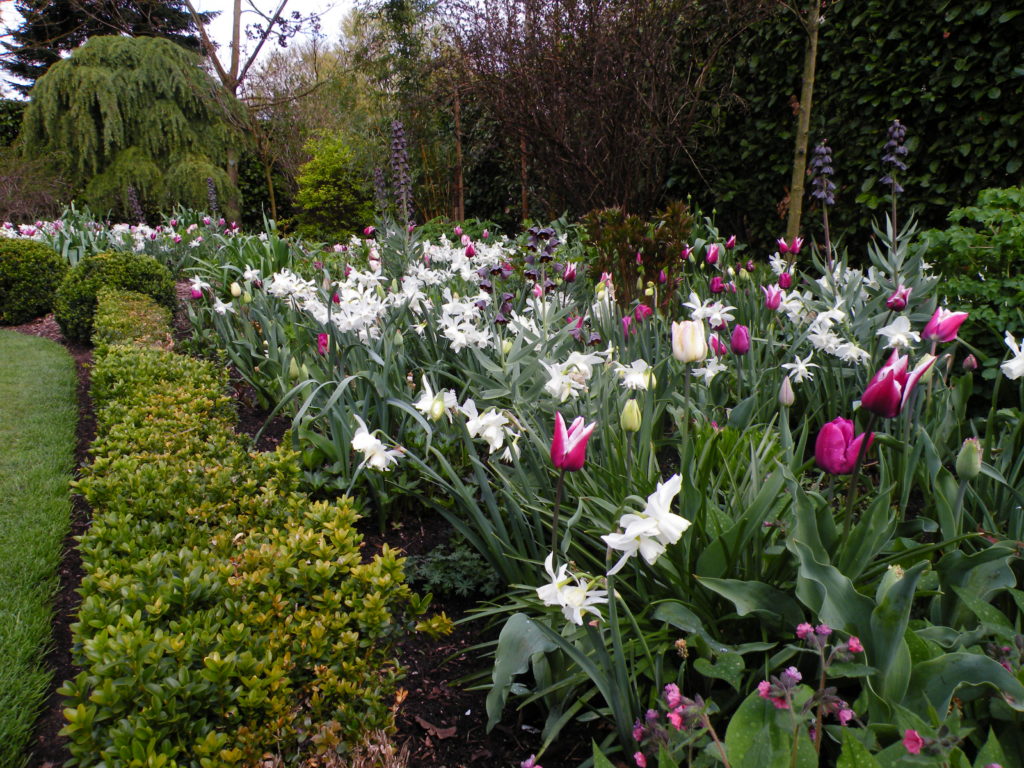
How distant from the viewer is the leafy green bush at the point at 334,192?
13648 millimetres

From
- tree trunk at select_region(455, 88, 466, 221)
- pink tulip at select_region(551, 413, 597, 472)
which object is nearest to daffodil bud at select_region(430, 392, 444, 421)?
pink tulip at select_region(551, 413, 597, 472)

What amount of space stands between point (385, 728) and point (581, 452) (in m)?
0.74

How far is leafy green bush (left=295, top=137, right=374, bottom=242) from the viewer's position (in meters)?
13.6

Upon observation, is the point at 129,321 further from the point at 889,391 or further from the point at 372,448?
the point at 889,391

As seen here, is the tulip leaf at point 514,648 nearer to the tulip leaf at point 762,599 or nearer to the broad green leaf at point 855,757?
the tulip leaf at point 762,599

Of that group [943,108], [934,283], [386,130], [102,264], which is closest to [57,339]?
[102,264]

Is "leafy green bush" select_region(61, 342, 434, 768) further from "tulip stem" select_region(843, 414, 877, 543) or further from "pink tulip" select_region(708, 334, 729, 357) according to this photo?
"pink tulip" select_region(708, 334, 729, 357)

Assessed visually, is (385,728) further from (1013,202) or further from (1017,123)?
(1017,123)

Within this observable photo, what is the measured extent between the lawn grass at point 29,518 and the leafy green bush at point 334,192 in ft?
29.5

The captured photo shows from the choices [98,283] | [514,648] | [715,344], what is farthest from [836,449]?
[98,283]

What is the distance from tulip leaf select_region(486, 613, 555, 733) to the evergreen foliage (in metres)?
13.7

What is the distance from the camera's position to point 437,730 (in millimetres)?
1550

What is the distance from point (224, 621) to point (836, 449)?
54.2 inches

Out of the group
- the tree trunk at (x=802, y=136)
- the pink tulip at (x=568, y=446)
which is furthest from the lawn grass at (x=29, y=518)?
the tree trunk at (x=802, y=136)
